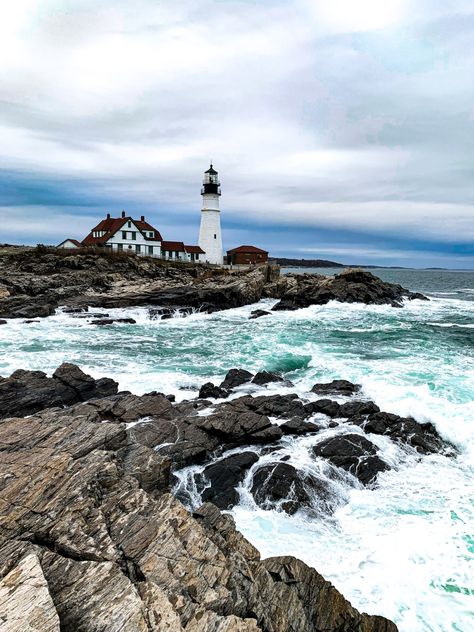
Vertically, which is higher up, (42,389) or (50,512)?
(50,512)

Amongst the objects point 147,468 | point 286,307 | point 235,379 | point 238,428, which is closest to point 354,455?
point 238,428

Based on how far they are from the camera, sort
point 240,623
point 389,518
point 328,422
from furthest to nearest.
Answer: point 328,422, point 389,518, point 240,623

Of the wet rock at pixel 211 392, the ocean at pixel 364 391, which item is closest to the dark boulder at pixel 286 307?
the ocean at pixel 364 391

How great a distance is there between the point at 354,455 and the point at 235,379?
6398 millimetres

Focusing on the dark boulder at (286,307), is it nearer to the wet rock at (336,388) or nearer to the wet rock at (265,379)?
the wet rock at (265,379)

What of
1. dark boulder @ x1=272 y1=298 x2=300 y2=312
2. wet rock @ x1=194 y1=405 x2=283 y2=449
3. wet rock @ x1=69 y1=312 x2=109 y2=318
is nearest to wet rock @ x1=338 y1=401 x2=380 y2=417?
wet rock @ x1=194 y1=405 x2=283 y2=449

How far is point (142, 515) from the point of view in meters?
5.31

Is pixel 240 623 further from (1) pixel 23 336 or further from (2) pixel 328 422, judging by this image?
(1) pixel 23 336

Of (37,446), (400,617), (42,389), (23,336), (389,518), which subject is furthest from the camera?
(23,336)

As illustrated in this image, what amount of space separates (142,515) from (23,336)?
21401 millimetres

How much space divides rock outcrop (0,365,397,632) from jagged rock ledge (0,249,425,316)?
26.6 m

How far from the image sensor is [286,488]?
Result: 9117mm

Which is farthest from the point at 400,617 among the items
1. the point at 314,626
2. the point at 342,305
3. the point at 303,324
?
the point at 342,305

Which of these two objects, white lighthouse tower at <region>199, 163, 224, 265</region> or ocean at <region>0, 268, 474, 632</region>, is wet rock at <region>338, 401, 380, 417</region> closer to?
ocean at <region>0, 268, 474, 632</region>
